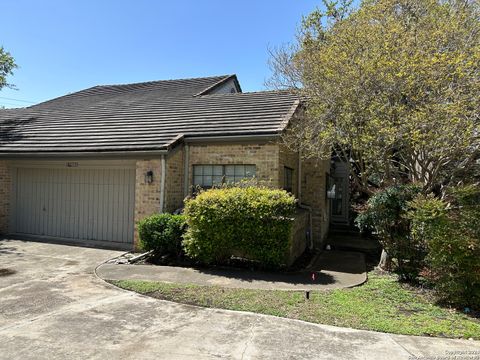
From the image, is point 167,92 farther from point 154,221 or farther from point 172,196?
point 154,221

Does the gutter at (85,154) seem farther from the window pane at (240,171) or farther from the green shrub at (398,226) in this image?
the green shrub at (398,226)

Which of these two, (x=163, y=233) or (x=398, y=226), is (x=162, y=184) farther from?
(x=398, y=226)

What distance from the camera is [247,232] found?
7.56 metres

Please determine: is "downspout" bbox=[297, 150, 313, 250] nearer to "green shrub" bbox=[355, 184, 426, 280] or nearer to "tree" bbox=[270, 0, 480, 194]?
"tree" bbox=[270, 0, 480, 194]

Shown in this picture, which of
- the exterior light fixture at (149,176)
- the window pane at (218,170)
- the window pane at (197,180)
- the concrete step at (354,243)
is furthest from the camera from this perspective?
the concrete step at (354,243)

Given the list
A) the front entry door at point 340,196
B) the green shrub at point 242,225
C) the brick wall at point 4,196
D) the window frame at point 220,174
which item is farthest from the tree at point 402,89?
the brick wall at point 4,196

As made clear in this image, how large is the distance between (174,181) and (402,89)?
6211 mm

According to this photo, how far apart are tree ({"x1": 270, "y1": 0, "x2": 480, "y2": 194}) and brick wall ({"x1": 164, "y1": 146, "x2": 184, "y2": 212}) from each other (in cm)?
350

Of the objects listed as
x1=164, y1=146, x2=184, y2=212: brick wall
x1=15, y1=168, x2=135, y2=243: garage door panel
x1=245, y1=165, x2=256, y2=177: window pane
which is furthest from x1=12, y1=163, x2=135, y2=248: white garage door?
x1=245, y1=165, x2=256, y2=177: window pane

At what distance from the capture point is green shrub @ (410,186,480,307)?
5595 mm

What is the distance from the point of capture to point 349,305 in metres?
5.62

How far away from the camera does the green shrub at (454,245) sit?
18.4 ft

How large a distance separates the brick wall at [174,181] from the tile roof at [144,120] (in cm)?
48

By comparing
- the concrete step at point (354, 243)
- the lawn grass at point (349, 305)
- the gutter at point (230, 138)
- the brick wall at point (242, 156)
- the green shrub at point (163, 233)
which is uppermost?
the gutter at point (230, 138)
